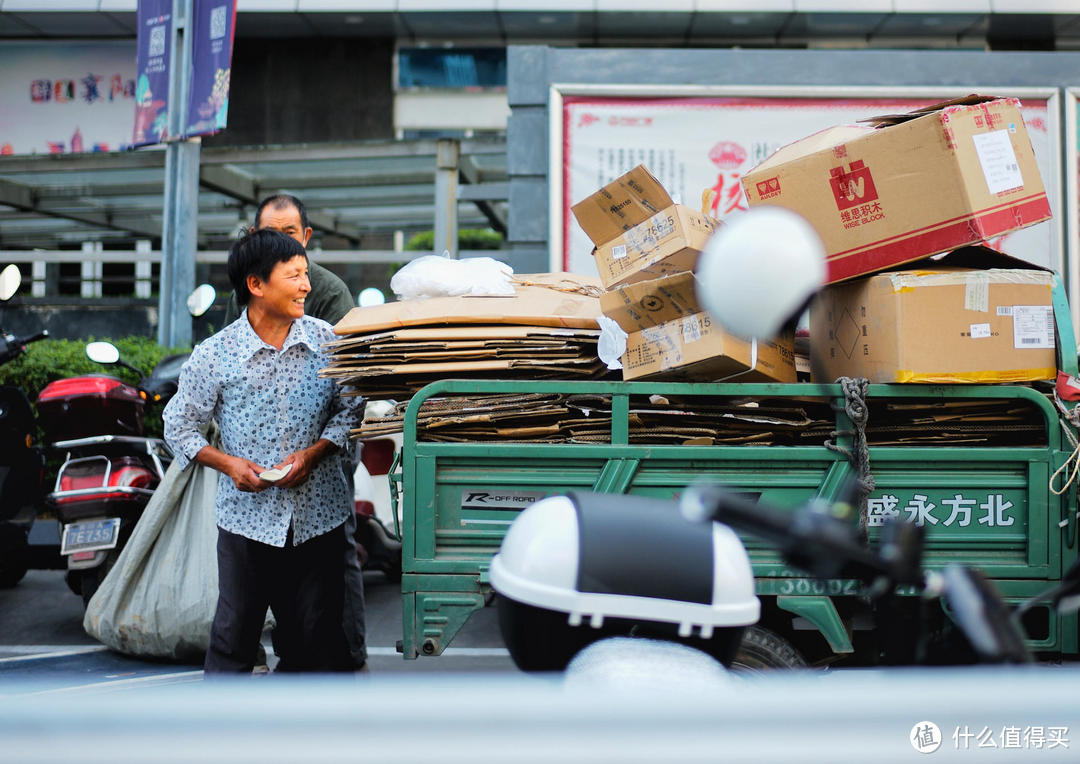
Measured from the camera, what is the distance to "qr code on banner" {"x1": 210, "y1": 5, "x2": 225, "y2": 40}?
25.8 ft

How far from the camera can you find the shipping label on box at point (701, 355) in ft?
9.63

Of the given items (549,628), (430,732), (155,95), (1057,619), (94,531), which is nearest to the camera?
(430,732)

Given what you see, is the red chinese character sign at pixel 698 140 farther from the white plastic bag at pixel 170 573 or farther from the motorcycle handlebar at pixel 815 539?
the motorcycle handlebar at pixel 815 539

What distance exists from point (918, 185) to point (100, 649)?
417cm

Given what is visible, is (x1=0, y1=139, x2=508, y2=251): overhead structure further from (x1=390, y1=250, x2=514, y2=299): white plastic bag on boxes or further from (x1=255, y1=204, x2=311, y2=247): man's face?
(x1=390, y1=250, x2=514, y2=299): white plastic bag on boxes

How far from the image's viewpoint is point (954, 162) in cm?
297

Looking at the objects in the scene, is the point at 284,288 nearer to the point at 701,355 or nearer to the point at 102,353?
the point at 701,355

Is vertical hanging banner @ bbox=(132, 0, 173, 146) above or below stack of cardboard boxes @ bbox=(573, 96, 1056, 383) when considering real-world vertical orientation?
above

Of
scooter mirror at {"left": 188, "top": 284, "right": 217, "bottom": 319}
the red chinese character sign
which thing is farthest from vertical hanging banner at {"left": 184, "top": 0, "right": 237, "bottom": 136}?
→ scooter mirror at {"left": 188, "top": 284, "right": 217, "bottom": 319}

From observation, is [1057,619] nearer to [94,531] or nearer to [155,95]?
[94,531]

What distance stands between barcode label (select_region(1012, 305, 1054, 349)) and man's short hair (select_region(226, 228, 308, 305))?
2.33 meters

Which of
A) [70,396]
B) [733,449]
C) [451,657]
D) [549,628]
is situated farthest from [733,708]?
[70,396]

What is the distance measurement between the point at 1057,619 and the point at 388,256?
6.92 meters

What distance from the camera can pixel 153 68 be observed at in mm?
8469
